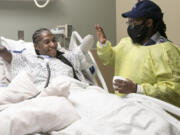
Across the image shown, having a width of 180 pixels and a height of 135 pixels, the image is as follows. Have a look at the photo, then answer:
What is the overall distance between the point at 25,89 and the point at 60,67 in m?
0.61

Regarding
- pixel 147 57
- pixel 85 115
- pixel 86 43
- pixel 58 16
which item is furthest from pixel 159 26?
pixel 58 16

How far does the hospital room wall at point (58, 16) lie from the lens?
9.16 ft

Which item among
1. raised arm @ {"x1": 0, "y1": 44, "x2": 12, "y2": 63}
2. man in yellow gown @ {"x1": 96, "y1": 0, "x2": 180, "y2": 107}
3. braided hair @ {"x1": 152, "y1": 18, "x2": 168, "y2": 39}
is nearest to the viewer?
man in yellow gown @ {"x1": 96, "y1": 0, "x2": 180, "y2": 107}

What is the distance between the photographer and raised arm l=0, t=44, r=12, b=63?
1783 millimetres

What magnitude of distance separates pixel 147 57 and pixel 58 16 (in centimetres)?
174

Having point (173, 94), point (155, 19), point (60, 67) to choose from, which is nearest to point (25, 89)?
point (60, 67)

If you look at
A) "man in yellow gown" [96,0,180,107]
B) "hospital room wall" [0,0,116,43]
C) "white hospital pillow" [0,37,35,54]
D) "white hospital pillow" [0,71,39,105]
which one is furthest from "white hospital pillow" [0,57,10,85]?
"hospital room wall" [0,0,116,43]

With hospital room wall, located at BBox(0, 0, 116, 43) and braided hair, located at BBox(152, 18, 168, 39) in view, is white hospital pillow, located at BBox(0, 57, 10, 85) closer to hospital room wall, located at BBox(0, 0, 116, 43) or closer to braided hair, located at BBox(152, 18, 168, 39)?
hospital room wall, located at BBox(0, 0, 116, 43)

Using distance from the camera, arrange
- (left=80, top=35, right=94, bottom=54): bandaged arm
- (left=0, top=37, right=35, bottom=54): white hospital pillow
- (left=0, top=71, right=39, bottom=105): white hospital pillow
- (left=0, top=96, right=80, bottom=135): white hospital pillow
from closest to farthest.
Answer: (left=0, top=96, right=80, bottom=135): white hospital pillow → (left=0, top=71, right=39, bottom=105): white hospital pillow → (left=80, top=35, right=94, bottom=54): bandaged arm → (left=0, top=37, right=35, bottom=54): white hospital pillow

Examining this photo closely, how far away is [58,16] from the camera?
9.85ft

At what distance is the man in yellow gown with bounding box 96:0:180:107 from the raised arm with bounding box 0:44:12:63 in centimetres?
71

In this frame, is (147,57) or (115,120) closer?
(115,120)

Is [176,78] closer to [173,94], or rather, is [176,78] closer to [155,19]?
[173,94]

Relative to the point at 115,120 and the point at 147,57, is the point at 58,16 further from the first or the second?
the point at 115,120
